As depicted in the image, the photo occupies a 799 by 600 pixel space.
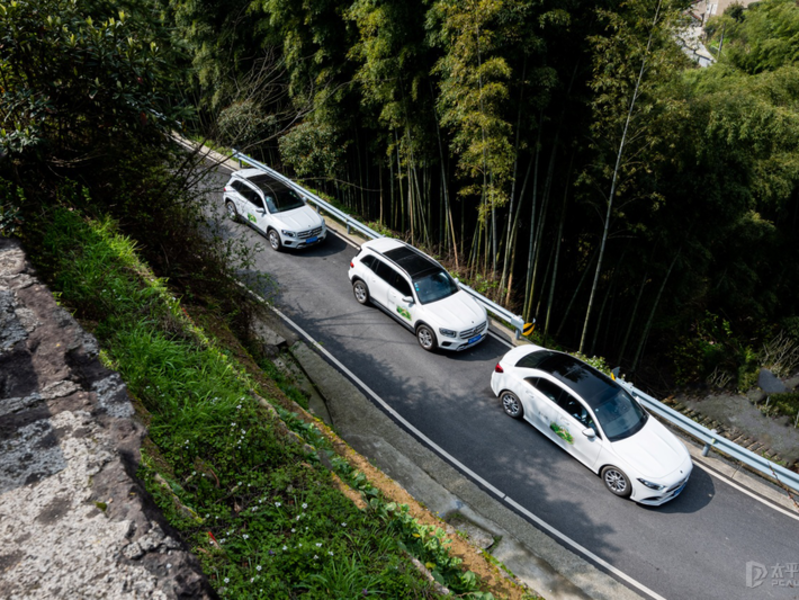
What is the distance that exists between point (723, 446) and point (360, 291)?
26.0 ft

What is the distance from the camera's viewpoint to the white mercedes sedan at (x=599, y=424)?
807cm

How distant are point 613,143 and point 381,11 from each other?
5.92m

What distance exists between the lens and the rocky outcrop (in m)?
2.48

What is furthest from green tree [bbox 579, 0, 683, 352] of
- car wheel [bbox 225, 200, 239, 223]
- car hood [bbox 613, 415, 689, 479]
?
car wheel [bbox 225, 200, 239, 223]

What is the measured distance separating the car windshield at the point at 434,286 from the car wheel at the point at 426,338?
598 mm

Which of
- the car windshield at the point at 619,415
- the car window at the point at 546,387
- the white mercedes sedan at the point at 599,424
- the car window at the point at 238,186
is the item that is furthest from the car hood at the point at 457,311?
the car window at the point at 238,186

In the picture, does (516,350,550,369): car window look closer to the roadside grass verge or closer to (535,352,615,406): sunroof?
(535,352,615,406): sunroof

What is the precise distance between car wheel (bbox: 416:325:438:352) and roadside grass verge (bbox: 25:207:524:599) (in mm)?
4660

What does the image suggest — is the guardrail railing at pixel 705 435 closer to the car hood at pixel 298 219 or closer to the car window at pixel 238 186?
the car hood at pixel 298 219

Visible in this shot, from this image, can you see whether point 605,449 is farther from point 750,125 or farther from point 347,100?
point 347,100

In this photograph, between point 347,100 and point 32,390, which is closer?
point 32,390

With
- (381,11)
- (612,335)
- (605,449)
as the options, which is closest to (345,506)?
(605,449)

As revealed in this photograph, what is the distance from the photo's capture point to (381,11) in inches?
453

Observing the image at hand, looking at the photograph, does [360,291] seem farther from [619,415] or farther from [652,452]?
[652,452]
